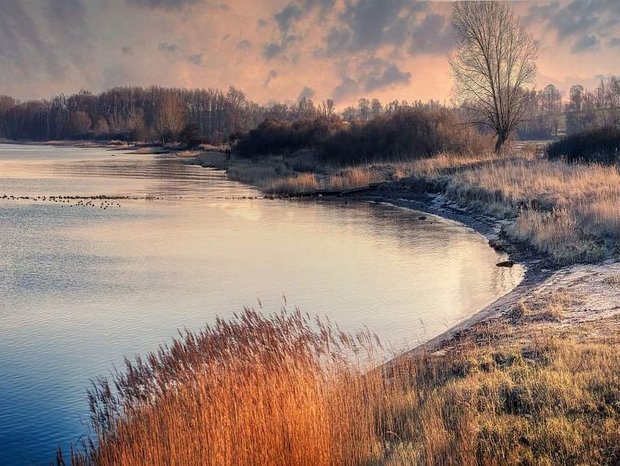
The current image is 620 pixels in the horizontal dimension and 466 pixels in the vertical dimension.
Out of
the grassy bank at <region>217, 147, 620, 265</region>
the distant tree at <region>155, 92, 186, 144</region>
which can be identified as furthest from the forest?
the grassy bank at <region>217, 147, 620, 265</region>

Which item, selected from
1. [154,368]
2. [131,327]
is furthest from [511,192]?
[154,368]

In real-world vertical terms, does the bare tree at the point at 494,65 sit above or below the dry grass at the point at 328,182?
above

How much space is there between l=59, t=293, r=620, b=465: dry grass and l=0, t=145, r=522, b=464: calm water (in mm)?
1211

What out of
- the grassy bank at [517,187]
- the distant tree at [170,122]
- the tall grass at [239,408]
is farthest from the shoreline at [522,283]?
the distant tree at [170,122]

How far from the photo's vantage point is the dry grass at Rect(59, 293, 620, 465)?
577cm

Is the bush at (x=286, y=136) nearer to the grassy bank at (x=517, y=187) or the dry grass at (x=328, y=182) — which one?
the grassy bank at (x=517, y=187)

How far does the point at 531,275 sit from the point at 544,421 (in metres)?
9.91

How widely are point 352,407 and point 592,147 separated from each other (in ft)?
94.3

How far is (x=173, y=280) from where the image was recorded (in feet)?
52.2

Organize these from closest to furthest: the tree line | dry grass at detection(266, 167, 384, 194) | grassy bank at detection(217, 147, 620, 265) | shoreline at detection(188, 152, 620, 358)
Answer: shoreline at detection(188, 152, 620, 358), grassy bank at detection(217, 147, 620, 265), dry grass at detection(266, 167, 384, 194), the tree line

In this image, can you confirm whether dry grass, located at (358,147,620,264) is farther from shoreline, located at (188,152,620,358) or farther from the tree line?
the tree line

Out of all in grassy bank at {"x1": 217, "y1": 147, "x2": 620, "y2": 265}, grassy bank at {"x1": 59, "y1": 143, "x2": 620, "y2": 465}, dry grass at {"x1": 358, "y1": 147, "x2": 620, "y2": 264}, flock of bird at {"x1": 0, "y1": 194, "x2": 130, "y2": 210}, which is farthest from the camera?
flock of bird at {"x1": 0, "y1": 194, "x2": 130, "y2": 210}

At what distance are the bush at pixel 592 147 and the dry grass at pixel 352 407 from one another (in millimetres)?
23932

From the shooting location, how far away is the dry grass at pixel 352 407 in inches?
227
